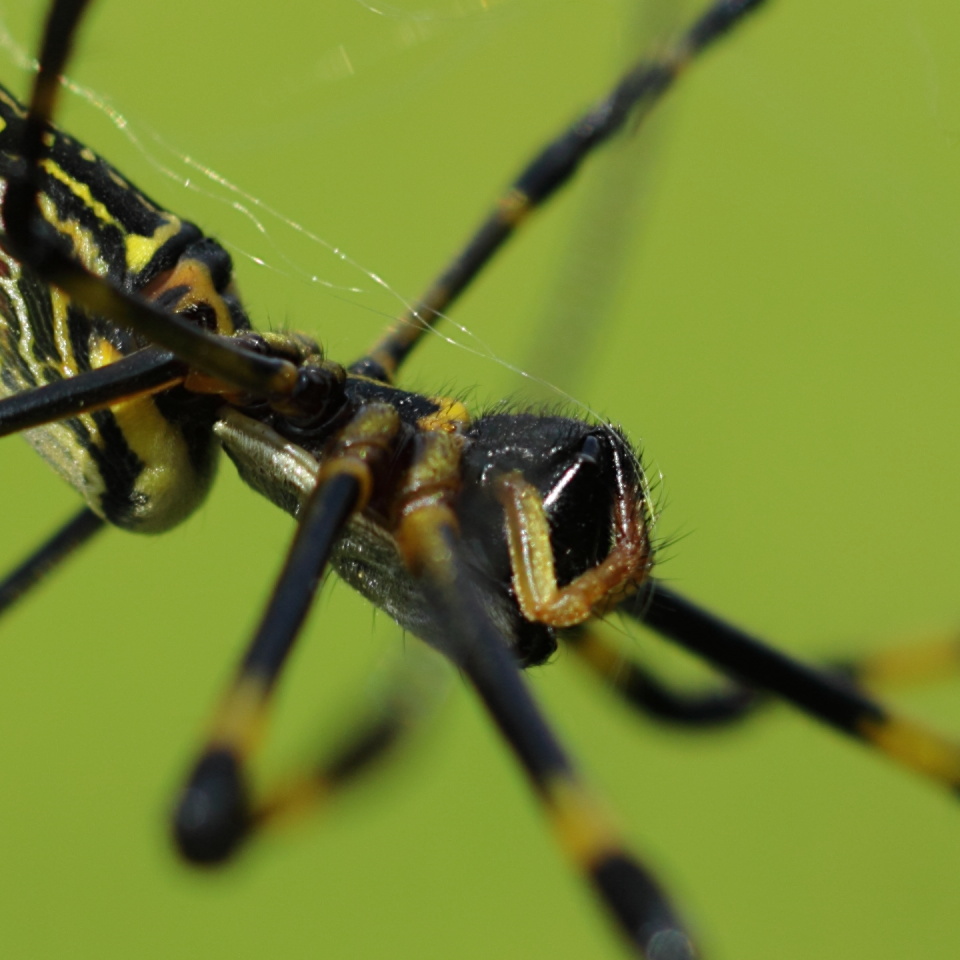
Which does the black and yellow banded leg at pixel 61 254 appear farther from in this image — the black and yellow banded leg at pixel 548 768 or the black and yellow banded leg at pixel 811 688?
the black and yellow banded leg at pixel 811 688

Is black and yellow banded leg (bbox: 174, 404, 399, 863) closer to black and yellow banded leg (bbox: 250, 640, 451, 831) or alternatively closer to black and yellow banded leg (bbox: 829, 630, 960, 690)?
black and yellow banded leg (bbox: 250, 640, 451, 831)

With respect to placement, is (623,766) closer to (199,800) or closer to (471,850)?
(471,850)

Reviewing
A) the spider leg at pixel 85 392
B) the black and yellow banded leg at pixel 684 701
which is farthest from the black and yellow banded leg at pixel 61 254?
the black and yellow banded leg at pixel 684 701

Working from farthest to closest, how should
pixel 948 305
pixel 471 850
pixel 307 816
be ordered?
pixel 948 305 → pixel 471 850 → pixel 307 816

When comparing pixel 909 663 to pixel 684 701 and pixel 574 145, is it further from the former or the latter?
pixel 574 145

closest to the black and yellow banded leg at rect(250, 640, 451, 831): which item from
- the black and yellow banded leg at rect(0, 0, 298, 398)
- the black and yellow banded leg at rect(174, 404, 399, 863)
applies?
the black and yellow banded leg at rect(174, 404, 399, 863)

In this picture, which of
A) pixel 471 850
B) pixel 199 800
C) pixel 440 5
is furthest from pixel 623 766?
pixel 199 800
